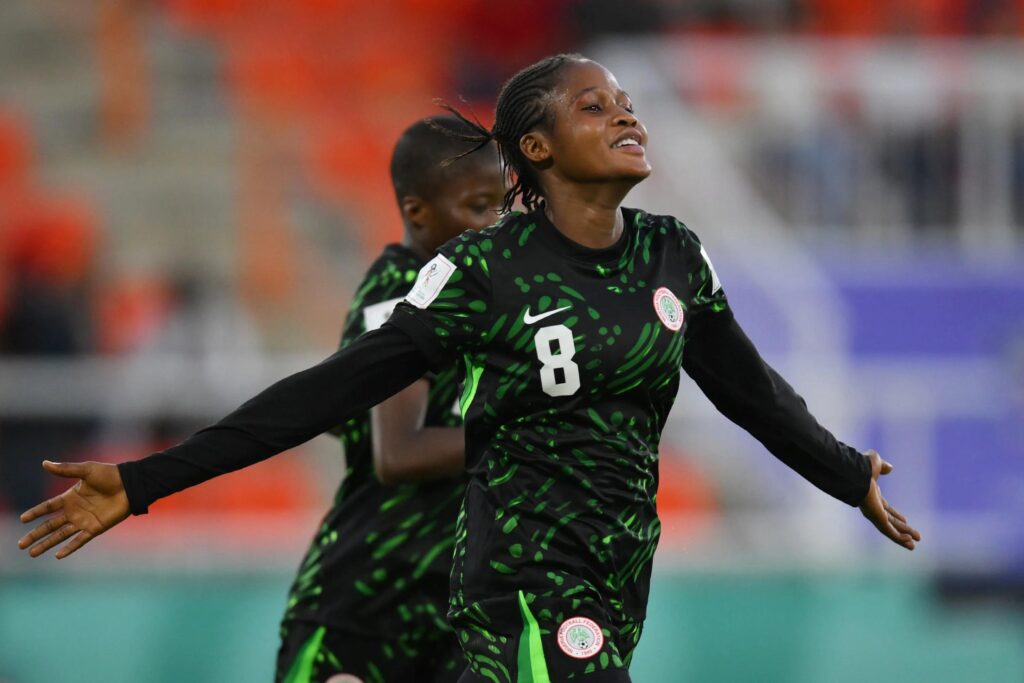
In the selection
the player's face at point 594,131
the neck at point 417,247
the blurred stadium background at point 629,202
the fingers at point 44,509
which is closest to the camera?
the fingers at point 44,509

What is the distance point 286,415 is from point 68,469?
1.47 ft

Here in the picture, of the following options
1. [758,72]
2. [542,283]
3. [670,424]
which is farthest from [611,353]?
[758,72]

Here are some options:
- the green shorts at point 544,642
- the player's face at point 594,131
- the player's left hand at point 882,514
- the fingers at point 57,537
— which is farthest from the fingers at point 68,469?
the player's left hand at point 882,514

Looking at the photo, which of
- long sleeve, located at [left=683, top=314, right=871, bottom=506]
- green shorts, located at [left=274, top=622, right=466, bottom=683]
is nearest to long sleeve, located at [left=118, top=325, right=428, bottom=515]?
long sleeve, located at [left=683, top=314, right=871, bottom=506]

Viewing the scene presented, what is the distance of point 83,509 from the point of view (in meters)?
3.32

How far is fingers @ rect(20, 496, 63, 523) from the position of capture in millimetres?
3227

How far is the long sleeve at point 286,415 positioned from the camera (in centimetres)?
337

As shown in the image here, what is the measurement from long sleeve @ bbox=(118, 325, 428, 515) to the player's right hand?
29 millimetres

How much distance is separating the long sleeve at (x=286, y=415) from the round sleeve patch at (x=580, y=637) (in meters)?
0.62

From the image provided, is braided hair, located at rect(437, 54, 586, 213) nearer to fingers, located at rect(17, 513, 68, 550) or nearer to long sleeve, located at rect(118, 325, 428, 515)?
long sleeve, located at rect(118, 325, 428, 515)

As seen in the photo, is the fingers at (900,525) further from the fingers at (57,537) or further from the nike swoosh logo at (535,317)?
the fingers at (57,537)

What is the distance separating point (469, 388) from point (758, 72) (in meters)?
8.28

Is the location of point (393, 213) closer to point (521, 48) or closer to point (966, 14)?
point (521, 48)

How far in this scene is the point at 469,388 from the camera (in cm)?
357
